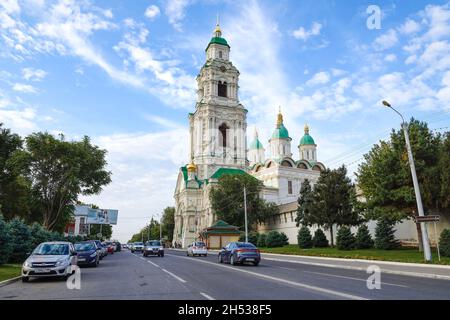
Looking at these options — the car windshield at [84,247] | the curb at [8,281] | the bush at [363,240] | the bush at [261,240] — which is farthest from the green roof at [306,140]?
the curb at [8,281]

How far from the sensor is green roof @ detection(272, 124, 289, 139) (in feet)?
271

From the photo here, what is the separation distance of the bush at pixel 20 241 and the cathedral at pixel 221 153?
4687 centimetres

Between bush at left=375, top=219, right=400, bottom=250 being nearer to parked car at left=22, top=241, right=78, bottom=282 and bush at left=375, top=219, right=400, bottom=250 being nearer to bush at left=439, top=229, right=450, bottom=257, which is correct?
bush at left=439, top=229, right=450, bottom=257

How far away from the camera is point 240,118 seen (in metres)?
83.1

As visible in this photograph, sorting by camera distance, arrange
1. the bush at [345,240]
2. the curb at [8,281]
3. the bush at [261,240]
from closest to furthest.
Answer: the curb at [8,281] → the bush at [345,240] → the bush at [261,240]

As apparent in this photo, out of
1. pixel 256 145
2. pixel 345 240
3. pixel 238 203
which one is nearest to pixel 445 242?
pixel 345 240

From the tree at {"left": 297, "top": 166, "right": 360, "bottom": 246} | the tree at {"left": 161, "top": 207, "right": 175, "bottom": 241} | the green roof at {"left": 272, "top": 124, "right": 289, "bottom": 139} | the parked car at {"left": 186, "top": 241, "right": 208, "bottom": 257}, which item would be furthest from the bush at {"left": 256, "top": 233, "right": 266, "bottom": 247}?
the tree at {"left": 161, "top": 207, "right": 175, "bottom": 241}

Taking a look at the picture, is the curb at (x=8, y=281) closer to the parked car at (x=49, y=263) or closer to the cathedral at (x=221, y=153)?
the parked car at (x=49, y=263)

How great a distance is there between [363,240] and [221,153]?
49424 mm

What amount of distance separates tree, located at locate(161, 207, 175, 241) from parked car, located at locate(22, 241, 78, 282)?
90.6 metres

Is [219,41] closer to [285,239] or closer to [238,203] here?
[238,203]

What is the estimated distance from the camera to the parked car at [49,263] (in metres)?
13.5
